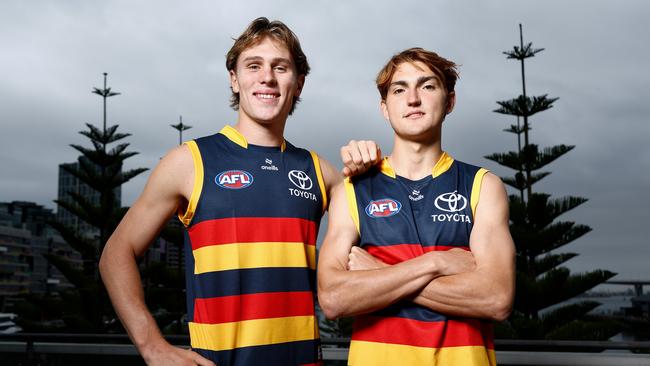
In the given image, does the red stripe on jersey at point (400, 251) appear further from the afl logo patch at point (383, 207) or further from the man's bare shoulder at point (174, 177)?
the man's bare shoulder at point (174, 177)

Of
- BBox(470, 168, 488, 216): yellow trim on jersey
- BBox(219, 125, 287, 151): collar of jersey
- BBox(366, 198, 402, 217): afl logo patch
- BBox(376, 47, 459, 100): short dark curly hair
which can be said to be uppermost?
BBox(376, 47, 459, 100): short dark curly hair

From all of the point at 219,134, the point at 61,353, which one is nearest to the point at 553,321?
the point at 61,353

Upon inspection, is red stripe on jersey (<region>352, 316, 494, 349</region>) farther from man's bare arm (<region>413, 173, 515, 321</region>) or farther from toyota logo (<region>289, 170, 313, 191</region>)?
toyota logo (<region>289, 170, 313, 191</region>)

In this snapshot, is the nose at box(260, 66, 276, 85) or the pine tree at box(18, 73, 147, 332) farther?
the pine tree at box(18, 73, 147, 332)

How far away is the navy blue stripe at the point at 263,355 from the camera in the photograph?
65.0 inches

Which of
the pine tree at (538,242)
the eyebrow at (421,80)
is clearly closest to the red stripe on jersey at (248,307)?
the eyebrow at (421,80)

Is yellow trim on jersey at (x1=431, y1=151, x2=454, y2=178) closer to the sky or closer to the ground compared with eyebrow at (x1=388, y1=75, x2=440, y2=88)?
closer to the ground

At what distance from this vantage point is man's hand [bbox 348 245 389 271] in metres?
1.54

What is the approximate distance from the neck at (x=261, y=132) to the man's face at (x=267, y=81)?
2 centimetres

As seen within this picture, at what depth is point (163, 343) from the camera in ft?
5.44

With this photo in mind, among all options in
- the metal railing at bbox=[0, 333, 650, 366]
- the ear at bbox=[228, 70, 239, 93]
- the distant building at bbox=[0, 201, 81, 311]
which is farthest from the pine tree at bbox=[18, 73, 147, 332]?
the distant building at bbox=[0, 201, 81, 311]

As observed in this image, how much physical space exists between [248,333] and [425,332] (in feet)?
1.55

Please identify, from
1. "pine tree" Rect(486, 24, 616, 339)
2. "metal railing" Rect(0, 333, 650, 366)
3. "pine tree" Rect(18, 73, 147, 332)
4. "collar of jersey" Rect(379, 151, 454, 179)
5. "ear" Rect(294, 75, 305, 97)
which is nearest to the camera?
"collar of jersey" Rect(379, 151, 454, 179)

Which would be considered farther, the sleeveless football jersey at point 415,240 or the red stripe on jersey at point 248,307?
the red stripe on jersey at point 248,307
